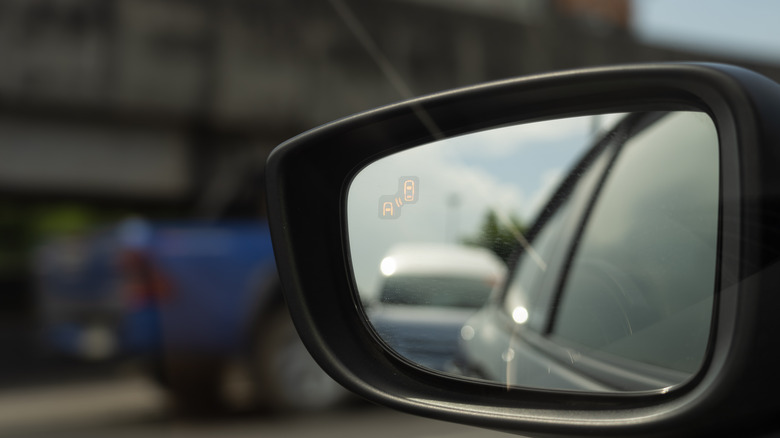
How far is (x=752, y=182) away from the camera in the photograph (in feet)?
2.16

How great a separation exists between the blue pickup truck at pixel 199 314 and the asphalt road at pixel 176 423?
152 mm

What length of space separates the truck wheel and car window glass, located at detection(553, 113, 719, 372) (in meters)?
4.15

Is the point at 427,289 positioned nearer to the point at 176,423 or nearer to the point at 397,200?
the point at 397,200

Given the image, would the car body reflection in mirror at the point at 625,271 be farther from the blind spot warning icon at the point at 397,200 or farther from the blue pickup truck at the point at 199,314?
the blue pickup truck at the point at 199,314

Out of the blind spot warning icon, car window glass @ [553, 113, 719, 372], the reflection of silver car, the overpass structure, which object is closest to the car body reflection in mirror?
car window glass @ [553, 113, 719, 372]

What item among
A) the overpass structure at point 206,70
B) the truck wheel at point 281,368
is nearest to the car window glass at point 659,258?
the truck wheel at point 281,368

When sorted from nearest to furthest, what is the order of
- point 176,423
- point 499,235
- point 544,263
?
point 499,235, point 544,263, point 176,423

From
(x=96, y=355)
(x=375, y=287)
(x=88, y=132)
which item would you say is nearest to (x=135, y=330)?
(x=96, y=355)

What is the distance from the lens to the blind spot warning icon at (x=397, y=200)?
3.42 feet

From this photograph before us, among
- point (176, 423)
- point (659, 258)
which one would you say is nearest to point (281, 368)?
point (176, 423)

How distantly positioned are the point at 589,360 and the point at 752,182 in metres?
0.55

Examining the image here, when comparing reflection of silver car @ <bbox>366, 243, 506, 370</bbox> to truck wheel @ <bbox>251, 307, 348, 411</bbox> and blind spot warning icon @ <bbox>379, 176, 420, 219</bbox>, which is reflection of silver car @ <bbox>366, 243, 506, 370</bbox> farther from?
truck wheel @ <bbox>251, 307, 348, 411</bbox>

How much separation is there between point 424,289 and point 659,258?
0.35 metres

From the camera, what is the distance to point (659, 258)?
899mm
